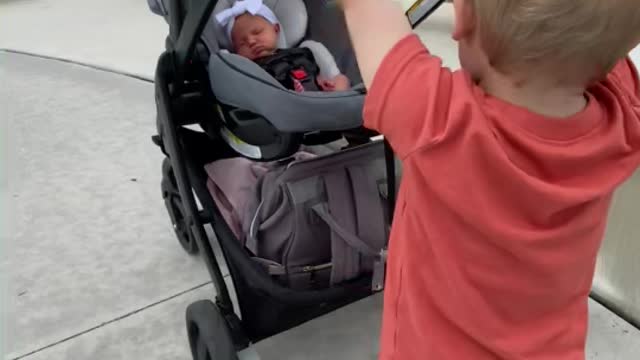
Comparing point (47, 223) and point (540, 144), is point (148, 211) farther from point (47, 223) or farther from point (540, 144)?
point (540, 144)

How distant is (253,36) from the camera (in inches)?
56.3

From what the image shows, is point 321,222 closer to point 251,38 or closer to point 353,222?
point 353,222

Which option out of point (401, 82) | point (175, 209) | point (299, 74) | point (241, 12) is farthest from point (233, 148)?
point (401, 82)

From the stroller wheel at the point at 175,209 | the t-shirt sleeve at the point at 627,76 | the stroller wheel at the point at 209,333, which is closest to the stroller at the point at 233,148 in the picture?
the stroller wheel at the point at 209,333

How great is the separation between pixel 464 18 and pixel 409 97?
3.9 inches

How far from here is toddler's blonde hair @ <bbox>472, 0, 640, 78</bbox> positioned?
618mm

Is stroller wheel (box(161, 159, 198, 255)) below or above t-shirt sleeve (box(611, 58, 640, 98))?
below

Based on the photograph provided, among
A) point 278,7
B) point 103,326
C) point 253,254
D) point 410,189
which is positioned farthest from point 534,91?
point 103,326

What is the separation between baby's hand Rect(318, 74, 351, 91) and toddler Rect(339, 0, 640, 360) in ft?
1.73

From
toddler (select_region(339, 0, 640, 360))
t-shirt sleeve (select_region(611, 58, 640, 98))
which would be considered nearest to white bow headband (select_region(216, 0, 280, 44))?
toddler (select_region(339, 0, 640, 360))

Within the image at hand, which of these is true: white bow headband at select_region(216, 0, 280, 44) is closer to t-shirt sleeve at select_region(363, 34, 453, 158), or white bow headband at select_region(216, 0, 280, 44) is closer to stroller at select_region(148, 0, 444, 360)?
stroller at select_region(148, 0, 444, 360)

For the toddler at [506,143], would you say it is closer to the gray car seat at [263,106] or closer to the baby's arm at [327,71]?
the gray car seat at [263,106]

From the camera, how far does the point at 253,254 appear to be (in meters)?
1.34

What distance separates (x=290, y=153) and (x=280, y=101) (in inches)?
5.8
